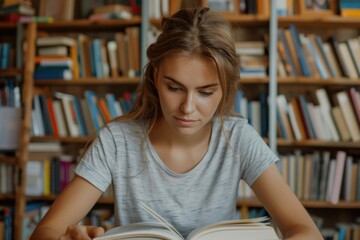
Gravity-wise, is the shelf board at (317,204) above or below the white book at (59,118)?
below

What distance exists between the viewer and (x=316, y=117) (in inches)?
108

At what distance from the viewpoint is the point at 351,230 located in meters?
2.70

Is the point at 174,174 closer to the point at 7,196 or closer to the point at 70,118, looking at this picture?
the point at 70,118

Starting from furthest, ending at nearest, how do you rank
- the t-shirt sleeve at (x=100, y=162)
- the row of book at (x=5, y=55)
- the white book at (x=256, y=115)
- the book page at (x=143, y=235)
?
the row of book at (x=5, y=55) → the white book at (x=256, y=115) → the t-shirt sleeve at (x=100, y=162) → the book page at (x=143, y=235)

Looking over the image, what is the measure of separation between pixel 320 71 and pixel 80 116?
1.51 metres

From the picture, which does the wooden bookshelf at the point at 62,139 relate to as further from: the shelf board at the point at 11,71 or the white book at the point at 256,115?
the white book at the point at 256,115

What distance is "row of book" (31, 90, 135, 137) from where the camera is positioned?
2914 mm

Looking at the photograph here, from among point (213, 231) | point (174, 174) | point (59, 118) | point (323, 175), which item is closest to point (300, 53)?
point (323, 175)

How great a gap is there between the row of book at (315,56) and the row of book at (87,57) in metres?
0.89

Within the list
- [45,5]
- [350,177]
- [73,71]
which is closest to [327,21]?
[350,177]

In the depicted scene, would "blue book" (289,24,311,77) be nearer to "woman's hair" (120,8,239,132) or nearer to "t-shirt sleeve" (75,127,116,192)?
"woman's hair" (120,8,239,132)

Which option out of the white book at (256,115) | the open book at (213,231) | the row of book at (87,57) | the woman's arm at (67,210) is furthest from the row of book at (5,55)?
the open book at (213,231)

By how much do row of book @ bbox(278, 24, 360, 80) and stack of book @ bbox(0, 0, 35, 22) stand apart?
5.31ft

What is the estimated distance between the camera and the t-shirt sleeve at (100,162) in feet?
4.12
